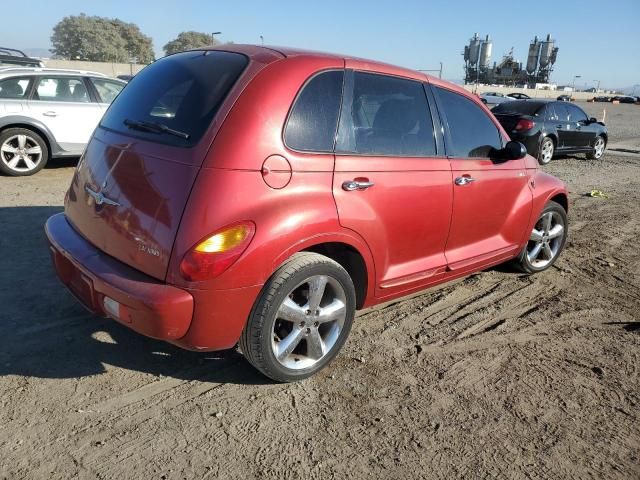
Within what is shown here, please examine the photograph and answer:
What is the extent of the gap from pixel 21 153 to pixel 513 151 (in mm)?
7034

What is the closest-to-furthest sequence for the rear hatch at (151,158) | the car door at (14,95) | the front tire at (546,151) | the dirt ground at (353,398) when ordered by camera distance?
1. the dirt ground at (353,398)
2. the rear hatch at (151,158)
3. the car door at (14,95)
4. the front tire at (546,151)

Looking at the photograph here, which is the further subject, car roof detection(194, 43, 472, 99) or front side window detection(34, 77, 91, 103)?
front side window detection(34, 77, 91, 103)

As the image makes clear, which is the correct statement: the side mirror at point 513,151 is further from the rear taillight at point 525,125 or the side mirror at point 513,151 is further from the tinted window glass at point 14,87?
the rear taillight at point 525,125

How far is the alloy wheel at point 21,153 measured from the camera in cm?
760

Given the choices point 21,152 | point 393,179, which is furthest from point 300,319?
point 21,152

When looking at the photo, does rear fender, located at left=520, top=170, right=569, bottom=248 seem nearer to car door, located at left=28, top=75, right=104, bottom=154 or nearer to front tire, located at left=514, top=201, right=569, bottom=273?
front tire, located at left=514, top=201, right=569, bottom=273

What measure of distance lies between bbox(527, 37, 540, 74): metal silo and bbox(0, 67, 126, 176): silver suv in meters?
96.1

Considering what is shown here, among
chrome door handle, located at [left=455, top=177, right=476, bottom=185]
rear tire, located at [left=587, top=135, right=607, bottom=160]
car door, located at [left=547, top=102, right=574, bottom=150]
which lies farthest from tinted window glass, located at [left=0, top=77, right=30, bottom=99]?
rear tire, located at [left=587, top=135, right=607, bottom=160]

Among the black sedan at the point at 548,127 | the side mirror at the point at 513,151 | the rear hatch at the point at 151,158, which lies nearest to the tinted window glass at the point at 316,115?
the rear hatch at the point at 151,158

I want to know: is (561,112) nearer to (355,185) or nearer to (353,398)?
(355,185)

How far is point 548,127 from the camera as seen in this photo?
41.5ft

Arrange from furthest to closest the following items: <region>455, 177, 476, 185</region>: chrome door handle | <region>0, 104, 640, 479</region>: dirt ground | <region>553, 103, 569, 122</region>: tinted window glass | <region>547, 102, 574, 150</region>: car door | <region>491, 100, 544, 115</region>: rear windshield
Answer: <region>553, 103, 569, 122</region>: tinted window glass → <region>547, 102, 574, 150</region>: car door → <region>491, 100, 544, 115</region>: rear windshield → <region>455, 177, 476, 185</region>: chrome door handle → <region>0, 104, 640, 479</region>: dirt ground

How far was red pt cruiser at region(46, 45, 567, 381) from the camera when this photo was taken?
2.46 m

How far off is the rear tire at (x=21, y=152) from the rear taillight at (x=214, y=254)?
6639 mm
